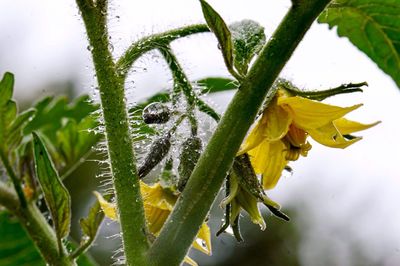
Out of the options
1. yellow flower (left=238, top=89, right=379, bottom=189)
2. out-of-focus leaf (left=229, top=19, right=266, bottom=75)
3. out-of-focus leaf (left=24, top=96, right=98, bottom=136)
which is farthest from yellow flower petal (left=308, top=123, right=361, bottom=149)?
out-of-focus leaf (left=24, top=96, right=98, bottom=136)

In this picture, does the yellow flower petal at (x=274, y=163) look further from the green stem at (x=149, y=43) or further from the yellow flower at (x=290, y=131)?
the green stem at (x=149, y=43)

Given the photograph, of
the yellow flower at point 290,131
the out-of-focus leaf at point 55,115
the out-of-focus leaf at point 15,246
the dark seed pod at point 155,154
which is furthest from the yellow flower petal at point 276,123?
the out-of-focus leaf at point 55,115

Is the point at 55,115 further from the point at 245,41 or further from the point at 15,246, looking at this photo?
the point at 245,41

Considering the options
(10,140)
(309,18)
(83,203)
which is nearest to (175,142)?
(309,18)

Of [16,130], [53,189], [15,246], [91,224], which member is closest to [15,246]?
[15,246]

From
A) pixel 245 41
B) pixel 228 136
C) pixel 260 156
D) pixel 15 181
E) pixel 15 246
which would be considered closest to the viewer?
pixel 228 136

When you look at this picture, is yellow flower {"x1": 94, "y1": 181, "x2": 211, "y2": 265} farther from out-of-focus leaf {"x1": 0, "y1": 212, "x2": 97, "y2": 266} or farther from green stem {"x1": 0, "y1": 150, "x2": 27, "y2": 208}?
out-of-focus leaf {"x1": 0, "y1": 212, "x2": 97, "y2": 266}
